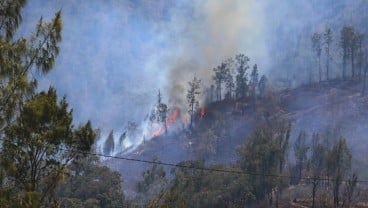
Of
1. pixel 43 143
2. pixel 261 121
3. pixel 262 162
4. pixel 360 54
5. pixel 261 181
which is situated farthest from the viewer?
pixel 360 54

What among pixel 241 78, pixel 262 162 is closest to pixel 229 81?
pixel 241 78

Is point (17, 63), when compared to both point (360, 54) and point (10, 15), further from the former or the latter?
point (360, 54)

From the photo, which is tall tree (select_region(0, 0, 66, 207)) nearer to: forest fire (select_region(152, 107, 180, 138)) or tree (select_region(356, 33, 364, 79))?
tree (select_region(356, 33, 364, 79))

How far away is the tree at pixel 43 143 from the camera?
53.7 feet

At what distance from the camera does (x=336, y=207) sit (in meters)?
64.8

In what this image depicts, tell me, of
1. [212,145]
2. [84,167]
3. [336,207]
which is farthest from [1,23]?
[212,145]

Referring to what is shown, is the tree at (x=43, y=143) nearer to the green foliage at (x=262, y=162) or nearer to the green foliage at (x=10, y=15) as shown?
the green foliage at (x=10, y=15)

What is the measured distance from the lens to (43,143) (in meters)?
17.6

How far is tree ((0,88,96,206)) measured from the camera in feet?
53.7

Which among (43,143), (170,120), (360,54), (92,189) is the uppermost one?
(360,54)

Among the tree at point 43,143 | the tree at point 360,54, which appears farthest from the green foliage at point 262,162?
the tree at point 360,54

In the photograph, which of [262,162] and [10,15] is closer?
[10,15]

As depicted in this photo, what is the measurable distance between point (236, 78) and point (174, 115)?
4439 centimetres

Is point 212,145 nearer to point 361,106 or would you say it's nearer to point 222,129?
point 222,129
